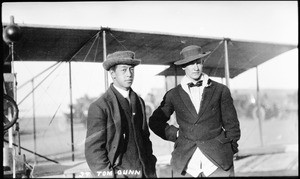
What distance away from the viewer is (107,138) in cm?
222

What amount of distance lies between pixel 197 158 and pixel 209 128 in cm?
28

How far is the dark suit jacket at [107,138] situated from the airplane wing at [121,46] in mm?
2012

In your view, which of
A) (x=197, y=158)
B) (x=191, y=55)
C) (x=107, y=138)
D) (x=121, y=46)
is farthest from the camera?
(x=121, y=46)

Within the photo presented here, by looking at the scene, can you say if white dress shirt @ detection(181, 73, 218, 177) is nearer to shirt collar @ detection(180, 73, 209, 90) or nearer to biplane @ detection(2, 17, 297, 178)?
shirt collar @ detection(180, 73, 209, 90)

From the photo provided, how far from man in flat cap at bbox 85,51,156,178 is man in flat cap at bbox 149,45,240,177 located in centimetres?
44

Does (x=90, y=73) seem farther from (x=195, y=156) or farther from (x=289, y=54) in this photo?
(x=289, y=54)

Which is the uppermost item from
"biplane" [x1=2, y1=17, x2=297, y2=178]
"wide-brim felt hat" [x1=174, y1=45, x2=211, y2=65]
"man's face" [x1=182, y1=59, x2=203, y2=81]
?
"biplane" [x1=2, y1=17, x2=297, y2=178]

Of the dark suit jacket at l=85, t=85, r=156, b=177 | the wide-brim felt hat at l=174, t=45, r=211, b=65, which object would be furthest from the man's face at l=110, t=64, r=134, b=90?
the wide-brim felt hat at l=174, t=45, r=211, b=65

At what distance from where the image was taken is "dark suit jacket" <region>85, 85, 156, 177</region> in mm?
2145

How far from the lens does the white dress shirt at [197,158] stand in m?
2.61

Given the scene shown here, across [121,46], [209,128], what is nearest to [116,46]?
[121,46]

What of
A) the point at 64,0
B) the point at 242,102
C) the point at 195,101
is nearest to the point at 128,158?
the point at 195,101

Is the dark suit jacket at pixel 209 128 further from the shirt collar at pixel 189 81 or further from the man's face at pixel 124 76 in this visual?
the man's face at pixel 124 76

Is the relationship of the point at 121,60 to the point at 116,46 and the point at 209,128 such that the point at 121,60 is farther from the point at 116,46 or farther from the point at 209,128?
the point at 116,46
